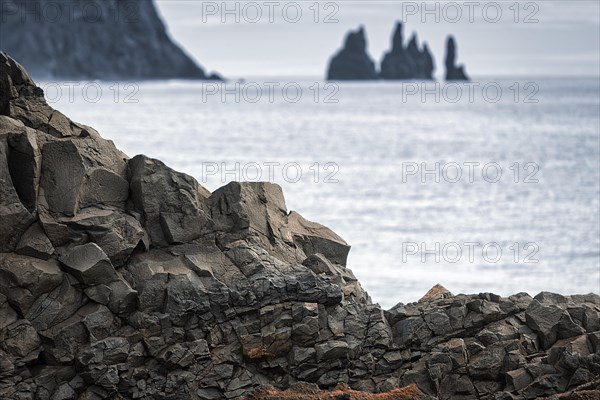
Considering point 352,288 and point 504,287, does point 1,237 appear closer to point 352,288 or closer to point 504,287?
point 352,288

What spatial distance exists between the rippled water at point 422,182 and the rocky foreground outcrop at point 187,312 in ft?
57.6

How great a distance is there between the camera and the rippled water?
154ft

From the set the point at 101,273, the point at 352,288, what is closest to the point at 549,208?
the point at 352,288

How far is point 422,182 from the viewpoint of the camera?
78875mm

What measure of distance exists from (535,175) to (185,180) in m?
66.5

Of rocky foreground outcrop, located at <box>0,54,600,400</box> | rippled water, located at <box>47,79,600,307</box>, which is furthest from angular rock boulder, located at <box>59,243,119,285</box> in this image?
rippled water, located at <box>47,79,600,307</box>

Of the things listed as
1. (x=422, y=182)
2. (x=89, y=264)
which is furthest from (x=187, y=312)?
(x=422, y=182)

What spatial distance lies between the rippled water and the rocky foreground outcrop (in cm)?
1756

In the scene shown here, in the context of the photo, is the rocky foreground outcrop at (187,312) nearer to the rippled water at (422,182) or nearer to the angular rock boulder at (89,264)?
the angular rock boulder at (89,264)

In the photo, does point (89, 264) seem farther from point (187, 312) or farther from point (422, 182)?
point (422, 182)

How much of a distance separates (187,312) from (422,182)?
60.0 meters

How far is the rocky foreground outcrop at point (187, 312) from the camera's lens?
776 inches

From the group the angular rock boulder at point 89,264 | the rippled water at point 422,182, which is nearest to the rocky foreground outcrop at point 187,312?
the angular rock boulder at point 89,264

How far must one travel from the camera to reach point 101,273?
20156 millimetres
